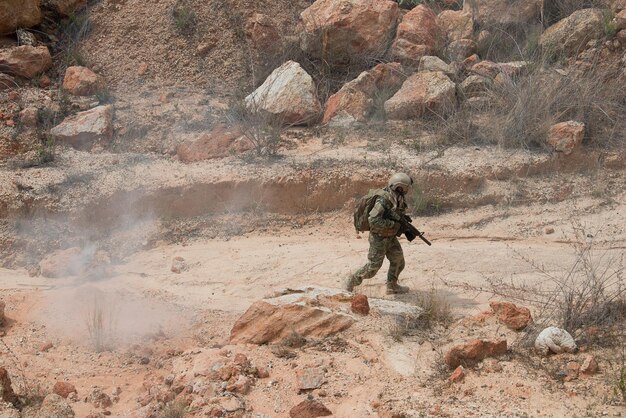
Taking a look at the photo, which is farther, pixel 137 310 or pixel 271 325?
pixel 137 310

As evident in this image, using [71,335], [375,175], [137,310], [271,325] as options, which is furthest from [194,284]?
[375,175]

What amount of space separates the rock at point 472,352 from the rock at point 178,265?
3.85 meters

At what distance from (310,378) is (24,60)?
812 cm

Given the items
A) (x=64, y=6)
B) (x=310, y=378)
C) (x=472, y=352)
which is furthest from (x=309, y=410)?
(x=64, y=6)

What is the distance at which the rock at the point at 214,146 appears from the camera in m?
10.5

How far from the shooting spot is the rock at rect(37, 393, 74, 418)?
5.53 metres

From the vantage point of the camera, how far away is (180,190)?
32.1 feet

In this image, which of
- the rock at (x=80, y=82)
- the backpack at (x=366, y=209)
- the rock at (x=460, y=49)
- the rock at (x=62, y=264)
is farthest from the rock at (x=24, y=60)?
the backpack at (x=366, y=209)

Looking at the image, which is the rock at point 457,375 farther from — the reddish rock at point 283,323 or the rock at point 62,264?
the rock at point 62,264

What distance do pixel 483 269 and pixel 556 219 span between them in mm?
1770

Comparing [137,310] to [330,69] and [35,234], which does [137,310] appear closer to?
[35,234]

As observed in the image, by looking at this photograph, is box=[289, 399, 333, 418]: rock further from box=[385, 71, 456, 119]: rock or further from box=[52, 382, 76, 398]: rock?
box=[385, 71, 456, 119]: rock

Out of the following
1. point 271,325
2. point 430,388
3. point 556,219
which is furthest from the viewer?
point 556,219

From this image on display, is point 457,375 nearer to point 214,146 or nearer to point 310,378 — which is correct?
point 310,378
